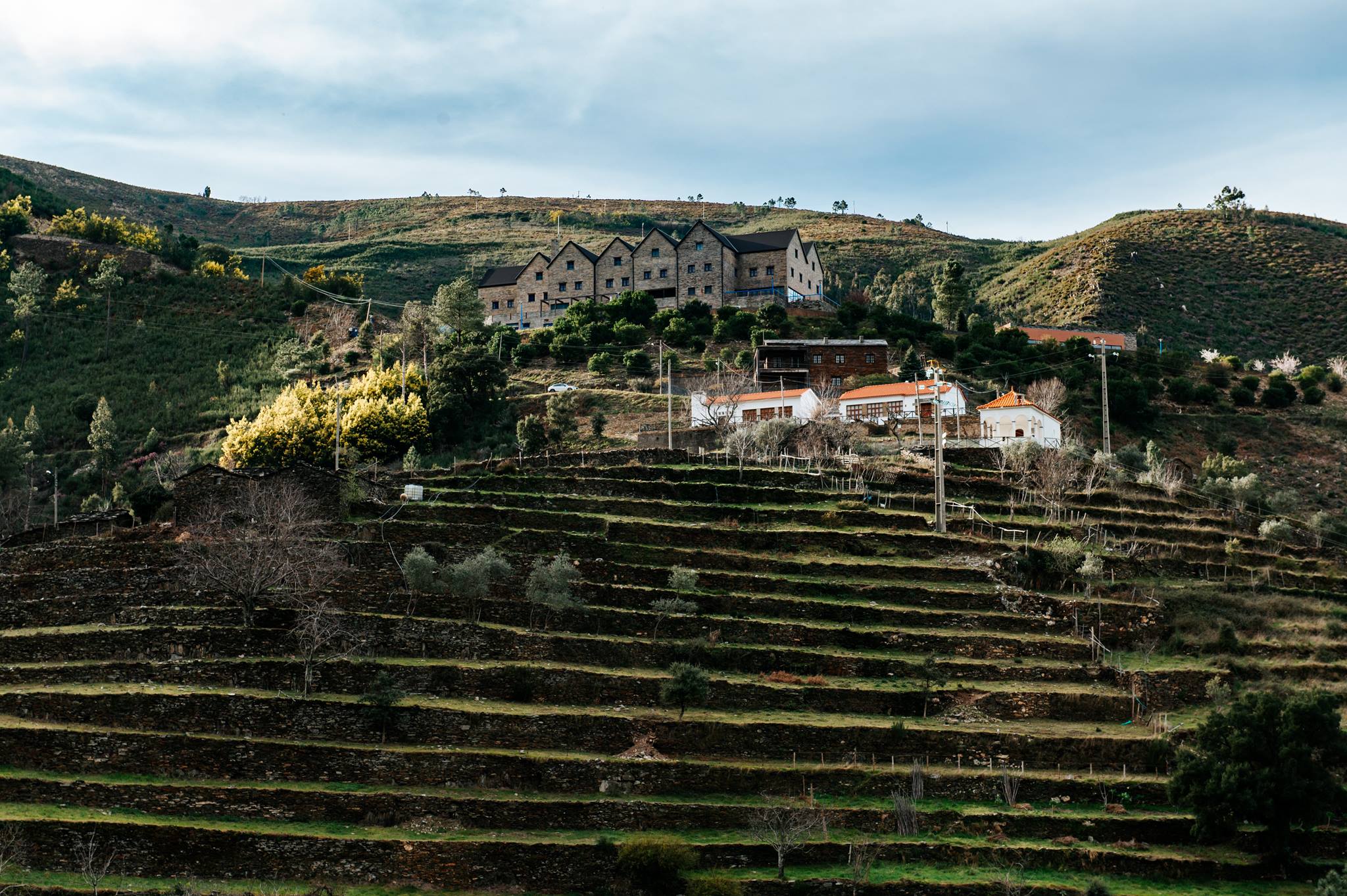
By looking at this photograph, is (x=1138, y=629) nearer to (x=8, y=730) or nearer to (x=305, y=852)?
(x=305, y=852)

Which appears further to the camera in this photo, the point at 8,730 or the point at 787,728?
the point at 787,728

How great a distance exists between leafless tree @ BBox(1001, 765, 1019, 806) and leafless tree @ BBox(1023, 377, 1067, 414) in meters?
31.2

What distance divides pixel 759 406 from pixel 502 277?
34351 millimetres

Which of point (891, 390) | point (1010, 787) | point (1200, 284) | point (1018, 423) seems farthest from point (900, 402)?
point (1200, 284)

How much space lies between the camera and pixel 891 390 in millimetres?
66500

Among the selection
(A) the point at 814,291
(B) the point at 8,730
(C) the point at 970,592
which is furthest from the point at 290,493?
(A) the point at 814,291

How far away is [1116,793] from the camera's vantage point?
3819cm

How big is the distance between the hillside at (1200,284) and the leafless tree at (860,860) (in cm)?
7474

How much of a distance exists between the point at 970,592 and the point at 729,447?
48.6 feet

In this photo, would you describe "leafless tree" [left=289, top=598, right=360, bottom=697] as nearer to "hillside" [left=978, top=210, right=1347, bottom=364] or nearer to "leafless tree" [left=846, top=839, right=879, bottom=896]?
"leafless tree" [left=846, top=839, right=879, bottom=896]

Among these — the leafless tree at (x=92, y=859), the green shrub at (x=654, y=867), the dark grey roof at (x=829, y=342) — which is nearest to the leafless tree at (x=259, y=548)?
the leafless tree at (x=92, y=859)

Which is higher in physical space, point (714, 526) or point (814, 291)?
point (814, 291)

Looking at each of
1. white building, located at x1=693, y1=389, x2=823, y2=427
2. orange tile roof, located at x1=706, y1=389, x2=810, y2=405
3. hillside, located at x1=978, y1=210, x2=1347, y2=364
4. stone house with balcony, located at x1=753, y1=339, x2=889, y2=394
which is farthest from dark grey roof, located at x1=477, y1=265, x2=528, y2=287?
hillside, located at x1=978, y1=210, x2=1347, y2=364

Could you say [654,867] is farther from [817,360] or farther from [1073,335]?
[1073,335]
